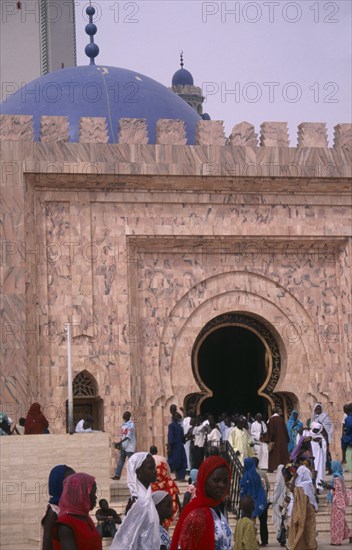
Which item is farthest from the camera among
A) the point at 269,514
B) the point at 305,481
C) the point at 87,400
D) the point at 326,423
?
the point at 87,400

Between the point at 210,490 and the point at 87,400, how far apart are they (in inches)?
533

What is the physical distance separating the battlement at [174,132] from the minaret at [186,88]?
2499 centimetres

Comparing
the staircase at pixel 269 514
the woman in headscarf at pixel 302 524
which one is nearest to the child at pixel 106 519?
the staircase at pixel 269 514

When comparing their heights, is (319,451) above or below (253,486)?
above

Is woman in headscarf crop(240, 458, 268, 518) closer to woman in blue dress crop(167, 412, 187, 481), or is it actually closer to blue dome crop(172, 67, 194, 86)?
woman in blue dress crop(167, 412, 187, 481)

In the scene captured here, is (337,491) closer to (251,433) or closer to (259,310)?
(251,433)

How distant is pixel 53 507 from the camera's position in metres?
7.80

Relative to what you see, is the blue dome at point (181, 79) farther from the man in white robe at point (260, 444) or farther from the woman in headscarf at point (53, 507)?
the woman in headscarf at point (53, 507)

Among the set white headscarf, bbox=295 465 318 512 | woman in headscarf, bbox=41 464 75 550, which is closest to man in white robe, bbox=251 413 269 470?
white headscarf, bbox=295 465 318 512

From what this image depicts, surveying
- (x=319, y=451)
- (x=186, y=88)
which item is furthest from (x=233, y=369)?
(x=186, y=88)

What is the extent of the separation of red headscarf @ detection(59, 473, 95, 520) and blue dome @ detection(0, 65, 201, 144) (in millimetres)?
16794

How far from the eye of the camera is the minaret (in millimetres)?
46594

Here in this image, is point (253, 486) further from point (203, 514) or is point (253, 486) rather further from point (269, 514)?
point (203, 514)

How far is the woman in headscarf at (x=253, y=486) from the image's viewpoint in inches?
615
